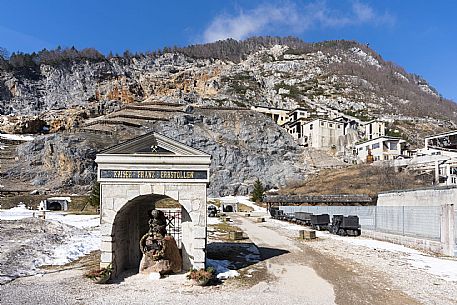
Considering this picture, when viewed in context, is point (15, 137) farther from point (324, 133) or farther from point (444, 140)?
point (444, 140)

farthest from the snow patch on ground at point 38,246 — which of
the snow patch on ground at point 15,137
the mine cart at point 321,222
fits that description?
the snow patch on ground at point 15,137

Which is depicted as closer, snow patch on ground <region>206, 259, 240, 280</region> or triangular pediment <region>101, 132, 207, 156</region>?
triangular pediment <region>101, 132, 207, 156</region>

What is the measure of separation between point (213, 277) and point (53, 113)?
12786 centimetres

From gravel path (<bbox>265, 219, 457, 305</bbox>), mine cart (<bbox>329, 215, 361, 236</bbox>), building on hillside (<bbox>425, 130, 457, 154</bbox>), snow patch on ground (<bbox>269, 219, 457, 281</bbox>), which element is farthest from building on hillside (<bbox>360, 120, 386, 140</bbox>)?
gravel path (<bbox>265, 219, 457, 305</bbox>)

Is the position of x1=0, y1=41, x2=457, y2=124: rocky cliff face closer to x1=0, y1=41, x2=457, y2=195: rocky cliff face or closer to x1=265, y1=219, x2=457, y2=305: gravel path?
x1=0, y1=41, x2=457, y2=195: rocky cliff face

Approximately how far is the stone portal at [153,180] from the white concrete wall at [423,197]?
1832 centimetres

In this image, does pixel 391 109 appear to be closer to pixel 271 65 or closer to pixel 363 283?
pixel 271 65

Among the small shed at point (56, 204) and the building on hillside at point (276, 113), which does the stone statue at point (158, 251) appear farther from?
the building on hillside at point (276, 113)

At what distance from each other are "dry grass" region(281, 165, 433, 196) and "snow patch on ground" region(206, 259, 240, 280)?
137ft

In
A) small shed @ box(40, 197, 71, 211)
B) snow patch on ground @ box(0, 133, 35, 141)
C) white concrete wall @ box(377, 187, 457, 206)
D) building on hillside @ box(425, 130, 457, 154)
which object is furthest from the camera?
snow patch on ground @ box(0, 133, 35, 141)

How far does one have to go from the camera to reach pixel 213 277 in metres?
13.7

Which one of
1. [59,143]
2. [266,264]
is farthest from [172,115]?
[266,264]

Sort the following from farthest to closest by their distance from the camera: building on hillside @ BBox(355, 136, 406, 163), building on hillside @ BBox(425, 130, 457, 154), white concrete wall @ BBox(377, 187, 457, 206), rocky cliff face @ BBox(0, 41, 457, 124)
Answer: rocky cliff face @ BBox(0, 41, 457, 124) < building on hillside @ BBox(355, 136, 406, 163) < building on hillside @ BBox(425, 130, 457, 154) < white concrete wall @ BBox(377, 187, 457, 206)

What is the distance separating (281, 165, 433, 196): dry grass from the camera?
58.6 metres
